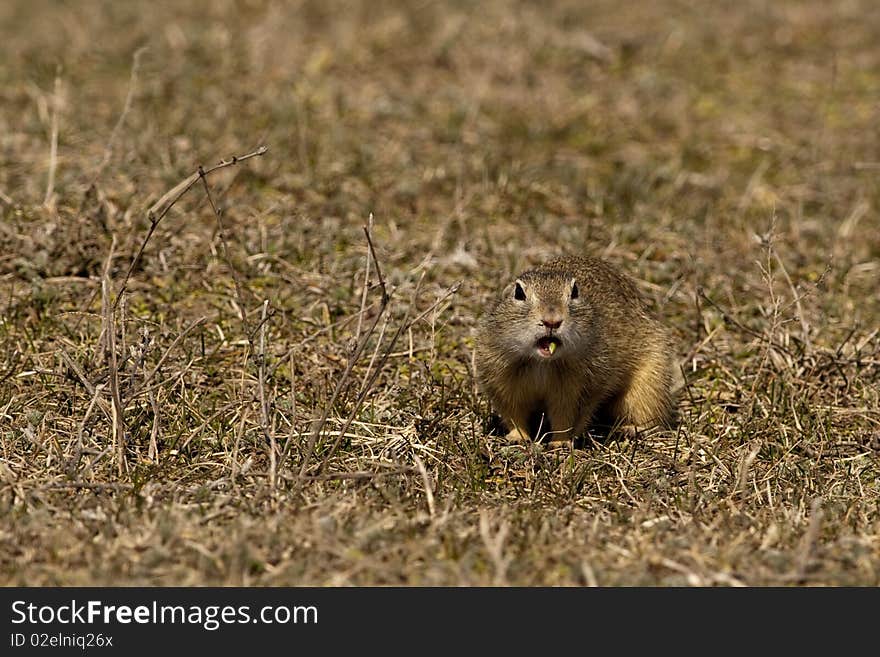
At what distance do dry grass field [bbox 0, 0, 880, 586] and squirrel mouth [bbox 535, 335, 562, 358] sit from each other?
550mm

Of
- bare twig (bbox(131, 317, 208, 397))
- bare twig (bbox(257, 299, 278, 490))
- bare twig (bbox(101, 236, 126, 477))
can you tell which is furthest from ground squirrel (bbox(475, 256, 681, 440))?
bare twig (bbox(101, 236, 126, 477))

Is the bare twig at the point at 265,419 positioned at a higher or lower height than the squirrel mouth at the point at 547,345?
lower

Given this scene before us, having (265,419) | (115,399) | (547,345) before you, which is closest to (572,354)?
(547,345)

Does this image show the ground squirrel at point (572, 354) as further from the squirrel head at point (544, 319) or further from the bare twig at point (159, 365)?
the bare twig at point (159, 365)

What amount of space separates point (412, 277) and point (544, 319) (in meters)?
2.10

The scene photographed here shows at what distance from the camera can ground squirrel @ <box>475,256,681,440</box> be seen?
18.7 ft

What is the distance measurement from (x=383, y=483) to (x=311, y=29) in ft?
23.7

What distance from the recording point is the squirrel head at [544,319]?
5.60 meters

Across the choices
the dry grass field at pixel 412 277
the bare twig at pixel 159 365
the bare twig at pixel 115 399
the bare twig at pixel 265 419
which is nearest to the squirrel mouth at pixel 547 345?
the dry grass field at pixel 412 277

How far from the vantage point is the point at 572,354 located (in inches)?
230

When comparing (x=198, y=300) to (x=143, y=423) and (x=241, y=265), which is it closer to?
(x=241, y=265)

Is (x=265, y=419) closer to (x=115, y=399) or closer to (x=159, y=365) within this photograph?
(x=159, y=365)

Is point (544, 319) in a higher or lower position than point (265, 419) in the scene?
higher
